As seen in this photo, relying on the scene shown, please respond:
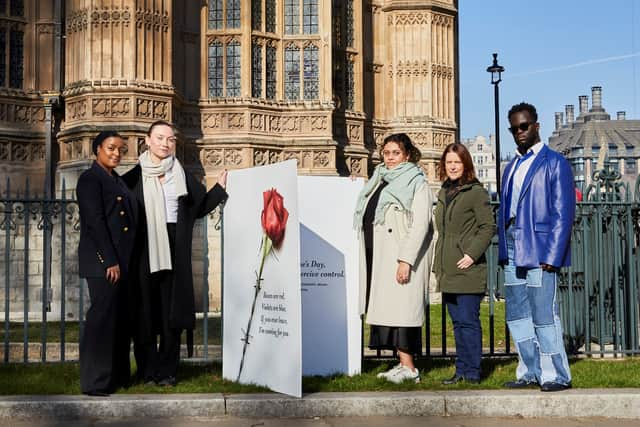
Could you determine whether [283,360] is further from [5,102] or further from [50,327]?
[5,102]

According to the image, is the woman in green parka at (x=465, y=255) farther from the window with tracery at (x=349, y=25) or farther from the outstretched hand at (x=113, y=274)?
the window with tracery at (x=349, y=25)

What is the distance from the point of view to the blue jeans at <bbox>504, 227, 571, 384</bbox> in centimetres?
746

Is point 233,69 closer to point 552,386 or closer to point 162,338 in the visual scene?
point 162,338

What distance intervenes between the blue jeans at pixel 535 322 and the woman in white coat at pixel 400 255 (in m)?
0.69

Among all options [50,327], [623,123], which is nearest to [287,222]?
[50,327]

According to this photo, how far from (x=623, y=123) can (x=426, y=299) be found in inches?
4250

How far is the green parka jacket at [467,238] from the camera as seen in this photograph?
7793 millimetres

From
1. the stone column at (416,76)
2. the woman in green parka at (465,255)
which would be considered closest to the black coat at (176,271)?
the woman in green parka at (465,255)

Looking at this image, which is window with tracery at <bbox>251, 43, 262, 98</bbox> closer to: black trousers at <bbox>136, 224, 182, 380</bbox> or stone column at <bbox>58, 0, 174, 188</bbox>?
stone column at <bbox>58, 0, 174, 188</bbox>

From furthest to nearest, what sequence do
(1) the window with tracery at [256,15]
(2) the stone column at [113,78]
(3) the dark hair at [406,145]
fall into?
(1) the window with tracery at [256,15], (2) the stone column at [113,78], (3) the dark hair at [406,145]

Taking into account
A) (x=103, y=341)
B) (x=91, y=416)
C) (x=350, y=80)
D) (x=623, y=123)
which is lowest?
(x=91, y=416)

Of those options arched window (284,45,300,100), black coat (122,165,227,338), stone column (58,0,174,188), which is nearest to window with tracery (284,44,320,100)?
arched window (284,45,300,100)

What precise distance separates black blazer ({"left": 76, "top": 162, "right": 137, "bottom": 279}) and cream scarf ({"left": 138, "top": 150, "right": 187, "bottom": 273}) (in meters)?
0.15

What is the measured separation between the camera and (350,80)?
22609mm
